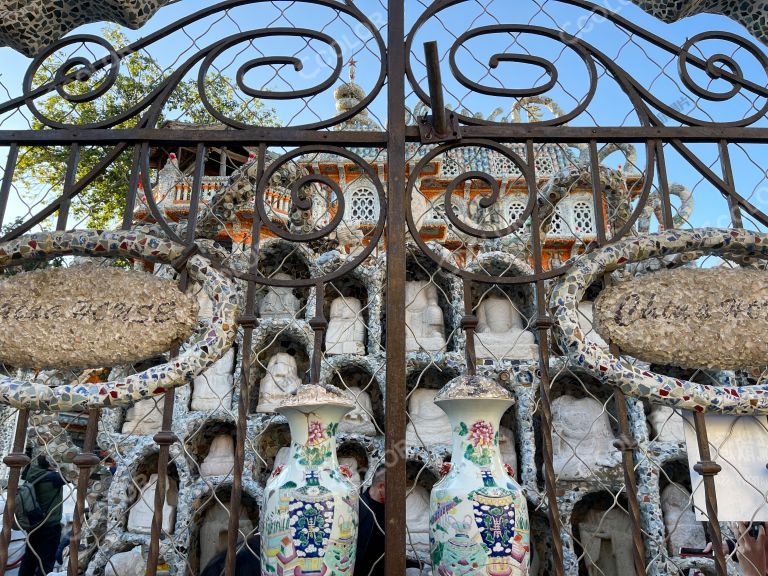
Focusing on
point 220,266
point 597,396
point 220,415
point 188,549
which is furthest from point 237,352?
point 597,396

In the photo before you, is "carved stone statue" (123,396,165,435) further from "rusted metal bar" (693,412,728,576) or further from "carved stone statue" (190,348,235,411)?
"rusted metal bar" (693,412,728,576)

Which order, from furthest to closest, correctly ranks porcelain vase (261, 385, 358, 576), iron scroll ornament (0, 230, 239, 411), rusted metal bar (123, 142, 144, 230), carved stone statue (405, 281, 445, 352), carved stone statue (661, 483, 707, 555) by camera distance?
carved stone statue (405, 281, 445, 352)
carved stone statue (661, 483, 707, 555)
rusted metal bar (123, 142, 144, 230)
iron scroll ornament (0, 230, 239, 411)
porcelain vase (261, 385, 358, 576)

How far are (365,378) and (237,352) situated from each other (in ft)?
1.28

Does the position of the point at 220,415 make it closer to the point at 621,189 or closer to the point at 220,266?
the point at 220,266

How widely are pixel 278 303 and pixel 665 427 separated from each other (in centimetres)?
111

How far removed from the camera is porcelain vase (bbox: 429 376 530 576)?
741 mm

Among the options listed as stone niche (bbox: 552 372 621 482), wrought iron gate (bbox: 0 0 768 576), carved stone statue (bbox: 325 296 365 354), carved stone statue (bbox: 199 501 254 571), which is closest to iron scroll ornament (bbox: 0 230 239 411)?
wrought iron gate (bbox: 0 0 768 576)

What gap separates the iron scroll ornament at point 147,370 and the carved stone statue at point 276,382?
634mm

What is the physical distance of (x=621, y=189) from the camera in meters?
1.47

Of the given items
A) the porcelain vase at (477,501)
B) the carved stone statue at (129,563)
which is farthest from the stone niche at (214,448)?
the porcelain vase at (477,501)

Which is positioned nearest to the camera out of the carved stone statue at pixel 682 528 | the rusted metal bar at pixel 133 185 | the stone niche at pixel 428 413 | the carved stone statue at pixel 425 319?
the rusted metal bar at pixel 133 185

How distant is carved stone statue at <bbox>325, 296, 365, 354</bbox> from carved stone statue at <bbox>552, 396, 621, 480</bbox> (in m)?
0.58

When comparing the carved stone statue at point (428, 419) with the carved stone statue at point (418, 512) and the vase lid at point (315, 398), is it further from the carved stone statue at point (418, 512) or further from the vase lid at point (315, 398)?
the vase lid at point (315, 398)

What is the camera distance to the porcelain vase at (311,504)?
74 centimetres
